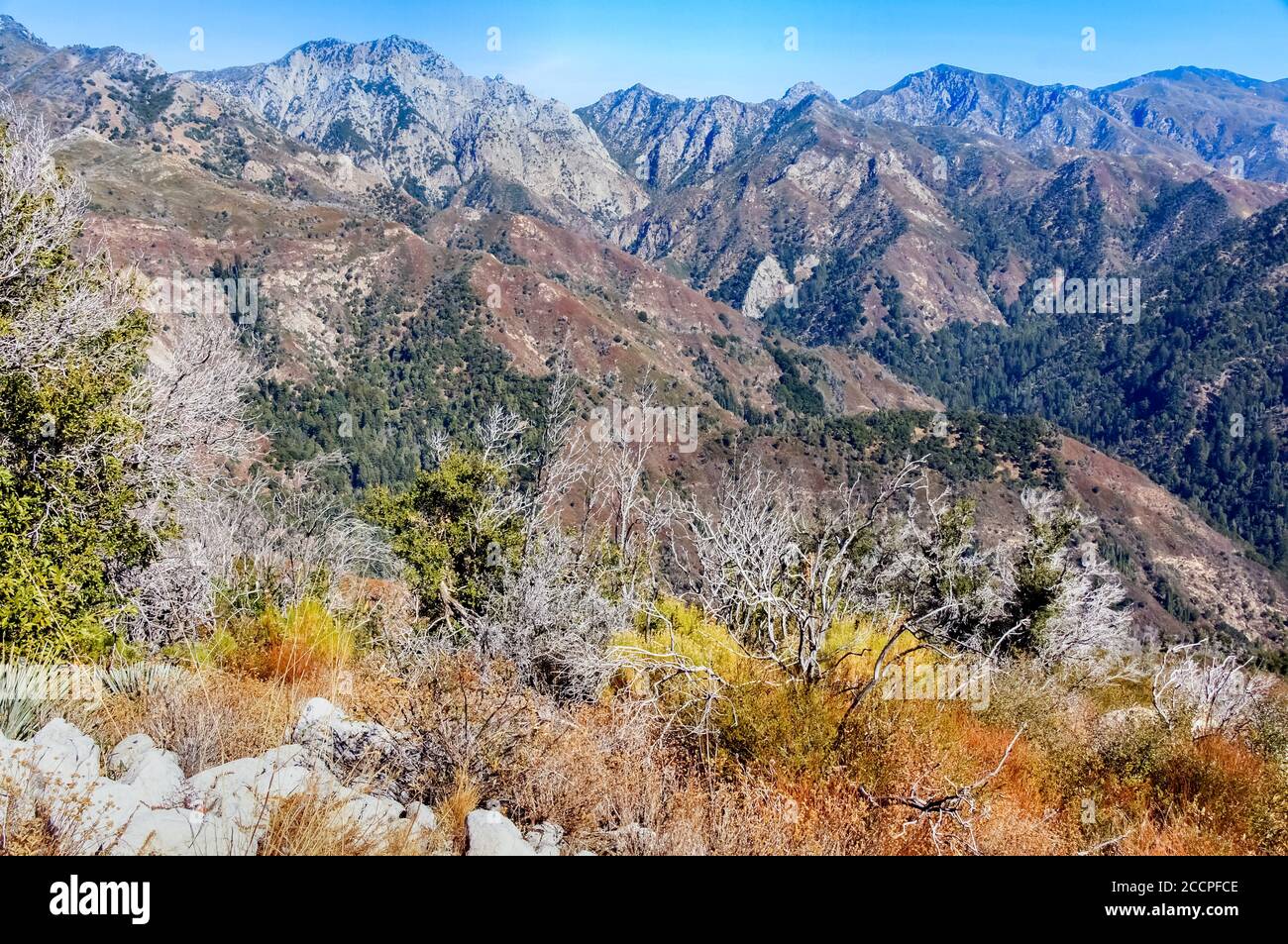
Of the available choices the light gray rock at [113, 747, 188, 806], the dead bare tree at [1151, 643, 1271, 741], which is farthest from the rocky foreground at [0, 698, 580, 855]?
the dead bare tree at [1151, 643, 1271, 741]

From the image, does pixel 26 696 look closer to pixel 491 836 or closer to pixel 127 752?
pixel 127 752

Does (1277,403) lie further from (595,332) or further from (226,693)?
(226,693)

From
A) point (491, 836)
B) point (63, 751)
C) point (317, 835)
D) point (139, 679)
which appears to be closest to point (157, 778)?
point (63, 751)

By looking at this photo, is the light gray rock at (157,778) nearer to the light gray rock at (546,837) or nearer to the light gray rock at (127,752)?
the light gray rock at (127,752)

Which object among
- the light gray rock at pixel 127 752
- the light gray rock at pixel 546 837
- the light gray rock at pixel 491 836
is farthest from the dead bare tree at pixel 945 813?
the light gray rock at pixel 127 752

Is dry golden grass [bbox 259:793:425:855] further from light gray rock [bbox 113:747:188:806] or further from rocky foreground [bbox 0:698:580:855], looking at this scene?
light gray rock [bbox 113:747:188:806]

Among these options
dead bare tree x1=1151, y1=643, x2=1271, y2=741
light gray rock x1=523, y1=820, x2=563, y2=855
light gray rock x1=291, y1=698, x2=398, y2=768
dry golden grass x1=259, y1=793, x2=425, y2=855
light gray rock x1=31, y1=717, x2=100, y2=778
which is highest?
light gray rock x1=31, y1=717, x2=100, y2=778

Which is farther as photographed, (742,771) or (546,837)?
(742,771)

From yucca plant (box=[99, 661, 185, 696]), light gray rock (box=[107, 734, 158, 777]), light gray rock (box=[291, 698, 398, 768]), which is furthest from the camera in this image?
yucca plant (box=[99, 661, 185, 696])
